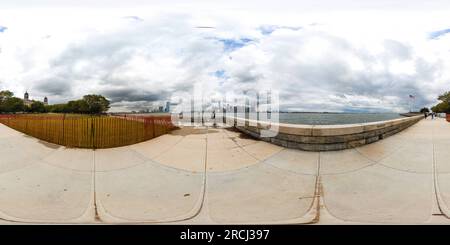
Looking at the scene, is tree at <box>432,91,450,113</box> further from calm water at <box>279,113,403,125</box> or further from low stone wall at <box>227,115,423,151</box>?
calm water at <box>279,113,403,125</box>

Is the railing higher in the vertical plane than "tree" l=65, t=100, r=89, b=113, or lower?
lower

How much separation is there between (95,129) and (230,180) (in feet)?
1.82

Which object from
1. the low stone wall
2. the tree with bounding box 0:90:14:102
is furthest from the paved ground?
the tree with bounding box 0:90:14:102

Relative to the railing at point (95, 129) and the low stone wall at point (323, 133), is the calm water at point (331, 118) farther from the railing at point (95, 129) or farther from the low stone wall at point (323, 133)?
the railing at point (95, 129)

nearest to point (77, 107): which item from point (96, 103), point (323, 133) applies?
point (96, 103)

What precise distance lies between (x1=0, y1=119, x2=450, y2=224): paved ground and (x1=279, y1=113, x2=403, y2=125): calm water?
0.15 metres

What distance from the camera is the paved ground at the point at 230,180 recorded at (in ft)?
3.69

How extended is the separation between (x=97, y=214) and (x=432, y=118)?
1579 mm

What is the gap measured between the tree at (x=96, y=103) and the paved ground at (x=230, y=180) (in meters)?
0.18

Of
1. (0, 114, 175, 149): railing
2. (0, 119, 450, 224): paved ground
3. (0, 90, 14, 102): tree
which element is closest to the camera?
(0, 114, 175, 149): railing

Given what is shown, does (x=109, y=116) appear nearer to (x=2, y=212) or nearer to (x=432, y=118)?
(x=2, y=212)

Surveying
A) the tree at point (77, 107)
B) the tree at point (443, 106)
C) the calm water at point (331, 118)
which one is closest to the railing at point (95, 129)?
the tree at point (77, 107)

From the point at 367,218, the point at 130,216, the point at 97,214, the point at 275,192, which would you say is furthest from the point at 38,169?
the point at 367,218

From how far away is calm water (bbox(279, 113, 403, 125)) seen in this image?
101 cm
